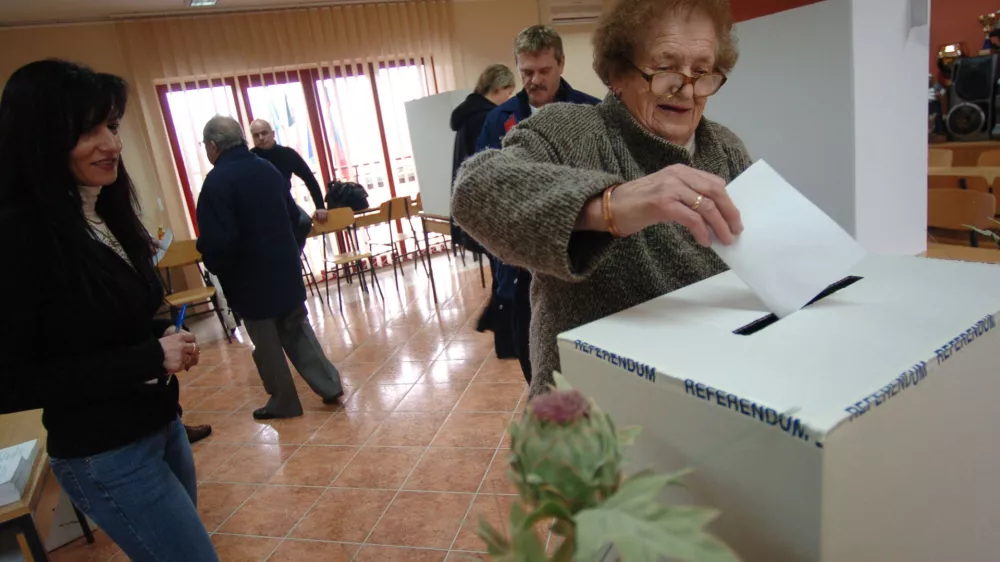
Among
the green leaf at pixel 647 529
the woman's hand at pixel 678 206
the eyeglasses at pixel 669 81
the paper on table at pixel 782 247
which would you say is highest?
the eyeglasses at pixel 669 81

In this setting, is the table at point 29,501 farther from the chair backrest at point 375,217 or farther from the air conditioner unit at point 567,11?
the air conditioner unit at point 567,11

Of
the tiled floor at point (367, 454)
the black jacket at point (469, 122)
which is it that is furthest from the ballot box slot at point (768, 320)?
the black jacket at point (469, 122)

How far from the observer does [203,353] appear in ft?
15.0

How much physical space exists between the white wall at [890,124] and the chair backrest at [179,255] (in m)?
4.88

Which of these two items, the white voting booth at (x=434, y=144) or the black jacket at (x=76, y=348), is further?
the white voting booth at (x=434, y=144)

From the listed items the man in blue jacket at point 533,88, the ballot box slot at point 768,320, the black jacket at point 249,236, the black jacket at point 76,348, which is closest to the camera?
the ballot box slot at point 768,320

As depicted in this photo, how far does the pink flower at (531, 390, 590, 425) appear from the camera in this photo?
300mm

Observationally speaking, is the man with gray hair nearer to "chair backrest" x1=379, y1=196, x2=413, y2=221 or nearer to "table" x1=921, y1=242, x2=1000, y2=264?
"chair backrest" x1=379, y1=196, x2=413, y2=221

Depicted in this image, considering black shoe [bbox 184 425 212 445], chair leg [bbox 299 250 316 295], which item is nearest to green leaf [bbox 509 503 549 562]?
black shoe [bbox 184 425 212 445]

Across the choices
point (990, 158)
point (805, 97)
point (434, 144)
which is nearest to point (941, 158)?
point (990, 158)

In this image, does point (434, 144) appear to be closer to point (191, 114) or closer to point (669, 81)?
point (191, 114)

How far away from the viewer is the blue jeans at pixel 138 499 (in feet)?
3.68

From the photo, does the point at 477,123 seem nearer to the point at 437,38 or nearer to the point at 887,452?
the point at 887,452

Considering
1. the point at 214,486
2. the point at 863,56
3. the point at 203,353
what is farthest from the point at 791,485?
the point at 203,353
